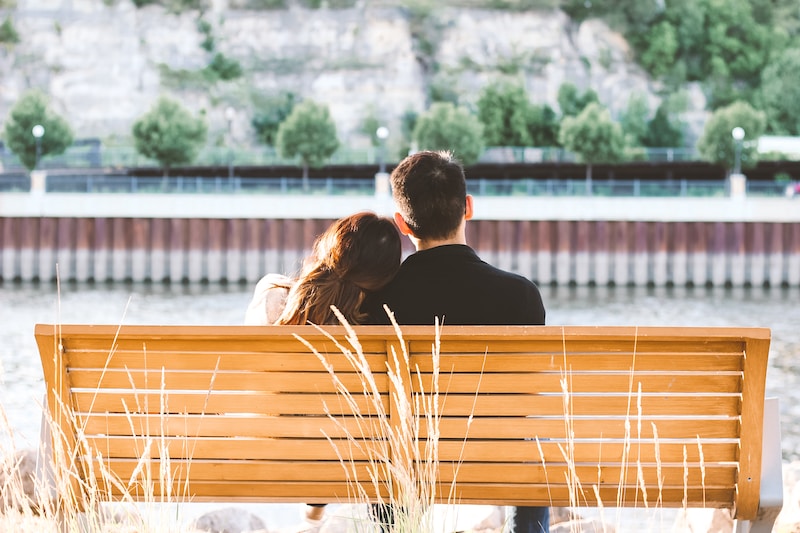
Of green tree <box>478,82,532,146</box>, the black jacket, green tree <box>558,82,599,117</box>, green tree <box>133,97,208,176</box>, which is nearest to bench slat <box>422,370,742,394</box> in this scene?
the black jacket

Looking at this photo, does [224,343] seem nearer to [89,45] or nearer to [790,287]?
[790,287]

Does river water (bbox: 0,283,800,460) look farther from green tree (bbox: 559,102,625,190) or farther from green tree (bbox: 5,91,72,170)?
green tree (bbox: 559,102,625,190)

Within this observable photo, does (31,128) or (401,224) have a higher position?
(31,128)


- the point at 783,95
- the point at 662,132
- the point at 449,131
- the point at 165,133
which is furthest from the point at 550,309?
the point at 783,95

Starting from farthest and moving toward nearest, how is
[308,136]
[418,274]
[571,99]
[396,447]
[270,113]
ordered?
[270,113] < [571,99] < [308,136] < [418,274] < [396,447]

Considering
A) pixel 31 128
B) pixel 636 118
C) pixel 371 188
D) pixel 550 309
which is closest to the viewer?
pixel 550 309

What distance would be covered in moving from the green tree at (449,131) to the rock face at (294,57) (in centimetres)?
1301

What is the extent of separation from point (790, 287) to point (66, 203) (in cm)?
1741

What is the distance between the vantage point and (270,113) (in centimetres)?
4841

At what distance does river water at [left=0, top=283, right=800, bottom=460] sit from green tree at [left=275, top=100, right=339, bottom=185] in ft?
36.1

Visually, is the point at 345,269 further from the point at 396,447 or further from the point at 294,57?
the point at 294,57

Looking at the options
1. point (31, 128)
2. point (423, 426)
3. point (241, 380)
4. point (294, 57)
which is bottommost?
point (423, 426)

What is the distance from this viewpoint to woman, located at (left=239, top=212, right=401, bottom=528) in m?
2.98

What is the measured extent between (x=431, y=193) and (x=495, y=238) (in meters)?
23.1
